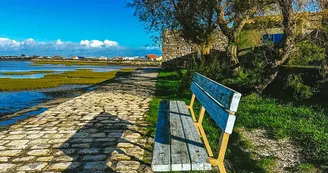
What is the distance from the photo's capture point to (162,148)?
2.75 meters

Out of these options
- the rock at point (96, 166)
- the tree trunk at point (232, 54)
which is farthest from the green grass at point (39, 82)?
the rock at point (96, 166)

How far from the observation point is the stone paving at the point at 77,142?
362cm

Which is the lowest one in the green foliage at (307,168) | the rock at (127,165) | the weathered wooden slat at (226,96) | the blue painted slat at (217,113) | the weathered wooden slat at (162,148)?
the rock at (127,165)

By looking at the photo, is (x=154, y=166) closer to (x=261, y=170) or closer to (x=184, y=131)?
(x=184, y=131)

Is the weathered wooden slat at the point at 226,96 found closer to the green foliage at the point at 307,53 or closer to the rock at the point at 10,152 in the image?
the rock at the point at 10,152

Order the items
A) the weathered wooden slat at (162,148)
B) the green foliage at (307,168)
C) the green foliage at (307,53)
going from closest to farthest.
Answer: the weathered wooden slat at (162,148), the green foliage at (307,168), the green foliage at (307,53)

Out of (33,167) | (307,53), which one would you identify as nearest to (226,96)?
(33,167)

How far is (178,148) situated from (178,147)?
31 mm

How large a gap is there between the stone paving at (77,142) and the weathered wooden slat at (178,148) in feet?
2.31

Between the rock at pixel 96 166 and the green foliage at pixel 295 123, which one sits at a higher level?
the green foliage at pixel 295 123

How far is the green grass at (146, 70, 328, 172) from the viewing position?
12.3 feet

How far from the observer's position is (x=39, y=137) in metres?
4.88

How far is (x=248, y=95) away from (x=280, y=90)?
1507mm

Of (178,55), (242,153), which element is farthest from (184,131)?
(178,55)
